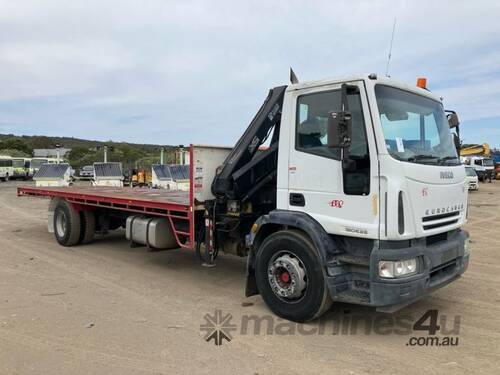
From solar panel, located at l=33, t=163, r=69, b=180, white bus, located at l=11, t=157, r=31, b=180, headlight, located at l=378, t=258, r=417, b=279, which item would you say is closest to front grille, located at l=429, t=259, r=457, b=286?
headlight, located at l=378, t=258, r=417, b=279

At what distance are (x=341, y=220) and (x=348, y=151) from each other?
2.41ft

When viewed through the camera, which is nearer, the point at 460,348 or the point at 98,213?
the point at 460,348

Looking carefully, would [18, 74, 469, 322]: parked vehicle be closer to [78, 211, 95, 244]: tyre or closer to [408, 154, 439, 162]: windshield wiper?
[408, 154, 439, 162]: windshield wiper

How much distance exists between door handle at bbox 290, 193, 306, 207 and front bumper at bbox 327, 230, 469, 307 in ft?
2.98

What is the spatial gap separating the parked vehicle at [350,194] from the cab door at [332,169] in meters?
0.01

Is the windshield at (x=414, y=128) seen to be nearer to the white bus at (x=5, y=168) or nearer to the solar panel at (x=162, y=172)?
the solar panel at (x=162, y=172)

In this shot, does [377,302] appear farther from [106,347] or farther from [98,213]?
[98,213]

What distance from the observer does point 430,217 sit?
15.5 ft

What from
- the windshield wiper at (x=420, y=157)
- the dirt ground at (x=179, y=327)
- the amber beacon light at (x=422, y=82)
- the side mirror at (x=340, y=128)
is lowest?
the dirt ground at (x=179, y=327)

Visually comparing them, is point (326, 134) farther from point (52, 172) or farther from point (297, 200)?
point (52, 172)

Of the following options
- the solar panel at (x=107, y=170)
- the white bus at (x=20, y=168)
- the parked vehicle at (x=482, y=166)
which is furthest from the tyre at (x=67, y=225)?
the white bus at (x=20, y=168)

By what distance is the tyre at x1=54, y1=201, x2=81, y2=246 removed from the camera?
9.66 m

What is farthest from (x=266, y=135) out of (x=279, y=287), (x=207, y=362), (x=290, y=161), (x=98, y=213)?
(x=98, y=213)

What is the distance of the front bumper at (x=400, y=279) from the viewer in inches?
171
